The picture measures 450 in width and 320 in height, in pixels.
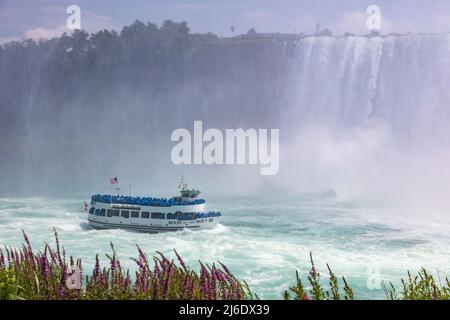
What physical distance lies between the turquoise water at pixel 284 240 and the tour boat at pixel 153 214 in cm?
45

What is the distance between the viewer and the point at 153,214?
31250mm

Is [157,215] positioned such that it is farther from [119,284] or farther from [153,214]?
[119,284]

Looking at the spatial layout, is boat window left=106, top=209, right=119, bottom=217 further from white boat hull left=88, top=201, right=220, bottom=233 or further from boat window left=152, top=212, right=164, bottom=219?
boat window left=152, top=212, right=164, bottom=219

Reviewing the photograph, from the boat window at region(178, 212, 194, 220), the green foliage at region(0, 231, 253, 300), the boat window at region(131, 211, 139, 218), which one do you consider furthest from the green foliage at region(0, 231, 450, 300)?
the boat window at region(131, 211, 139, 218)

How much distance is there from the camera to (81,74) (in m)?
75.6

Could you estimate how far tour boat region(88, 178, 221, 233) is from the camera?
3089 centimetres

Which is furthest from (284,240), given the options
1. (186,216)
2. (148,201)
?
(148,201)

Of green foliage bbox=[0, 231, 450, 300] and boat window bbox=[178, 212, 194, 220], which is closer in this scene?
green foliage bbox=[0, 231, 450, 300]

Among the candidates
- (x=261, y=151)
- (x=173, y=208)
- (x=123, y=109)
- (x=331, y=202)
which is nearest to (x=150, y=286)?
(x=173, y=208)

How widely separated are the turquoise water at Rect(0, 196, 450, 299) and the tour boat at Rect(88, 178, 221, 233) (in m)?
0.45

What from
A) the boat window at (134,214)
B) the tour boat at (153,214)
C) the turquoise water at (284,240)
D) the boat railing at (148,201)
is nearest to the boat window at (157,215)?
the tour boat at (153,214)

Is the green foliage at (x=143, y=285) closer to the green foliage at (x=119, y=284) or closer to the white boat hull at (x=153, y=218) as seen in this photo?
the green foliage at (x=119, y=284)
